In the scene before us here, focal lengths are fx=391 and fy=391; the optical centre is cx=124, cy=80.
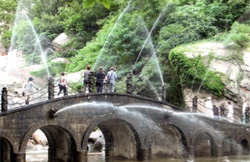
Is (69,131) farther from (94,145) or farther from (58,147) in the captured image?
(94,145)

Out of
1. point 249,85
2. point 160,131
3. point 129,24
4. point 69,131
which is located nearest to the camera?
point 69,131

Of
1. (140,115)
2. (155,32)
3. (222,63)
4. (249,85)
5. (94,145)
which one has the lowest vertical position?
(94,145)

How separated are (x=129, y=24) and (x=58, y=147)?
12418 mm

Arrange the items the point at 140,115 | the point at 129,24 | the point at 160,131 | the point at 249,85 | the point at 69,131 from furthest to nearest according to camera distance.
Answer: the point at 129,24
the point at 249,85
the point at 160,131
the point at 140,115
the point at 69,131

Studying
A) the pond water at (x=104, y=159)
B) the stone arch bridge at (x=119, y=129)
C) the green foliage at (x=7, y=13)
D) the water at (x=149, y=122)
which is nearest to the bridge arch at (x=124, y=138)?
the stone arch bridge at (x=119, y=129)

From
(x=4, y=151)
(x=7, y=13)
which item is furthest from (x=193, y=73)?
(x=7, y=13)

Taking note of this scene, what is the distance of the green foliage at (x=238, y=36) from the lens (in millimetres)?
26578

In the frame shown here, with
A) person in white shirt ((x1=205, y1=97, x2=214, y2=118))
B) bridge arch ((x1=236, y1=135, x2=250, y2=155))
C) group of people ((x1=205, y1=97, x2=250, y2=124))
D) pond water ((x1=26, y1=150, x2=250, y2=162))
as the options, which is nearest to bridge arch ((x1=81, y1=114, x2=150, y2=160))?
pond water ((x1=26, y1=150, x2=250, y2=162))

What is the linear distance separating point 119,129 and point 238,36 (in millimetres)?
11167

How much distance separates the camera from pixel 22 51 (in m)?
41.5

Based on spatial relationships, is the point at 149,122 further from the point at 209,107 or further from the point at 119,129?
the point at 209,107

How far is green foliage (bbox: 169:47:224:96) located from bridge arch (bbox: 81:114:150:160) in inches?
258

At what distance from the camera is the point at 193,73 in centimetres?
2552

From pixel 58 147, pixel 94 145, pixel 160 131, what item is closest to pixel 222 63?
pixel 160 131
